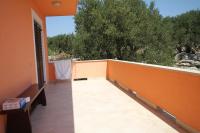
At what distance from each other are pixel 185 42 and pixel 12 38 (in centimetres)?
2963

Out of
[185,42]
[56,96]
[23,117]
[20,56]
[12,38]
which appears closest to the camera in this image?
[23,117]

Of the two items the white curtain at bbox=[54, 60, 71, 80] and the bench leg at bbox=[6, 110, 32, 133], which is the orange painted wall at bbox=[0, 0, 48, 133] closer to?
the bench leg at bbox=[6, 110, 32, 133]

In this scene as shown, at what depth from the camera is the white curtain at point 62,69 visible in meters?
10.2

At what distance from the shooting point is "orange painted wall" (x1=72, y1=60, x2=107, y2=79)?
10805mm

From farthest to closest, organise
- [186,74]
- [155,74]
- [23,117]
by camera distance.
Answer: [155,74] < [186,74] < [23,117]

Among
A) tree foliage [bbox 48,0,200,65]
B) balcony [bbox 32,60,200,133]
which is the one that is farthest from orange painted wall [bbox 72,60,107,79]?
tree foliage [bbox 48,0,200,65]

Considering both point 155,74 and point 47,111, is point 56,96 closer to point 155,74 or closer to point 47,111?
point 47,111

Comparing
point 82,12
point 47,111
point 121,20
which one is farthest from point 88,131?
point 82,12

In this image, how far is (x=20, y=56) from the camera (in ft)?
14.8

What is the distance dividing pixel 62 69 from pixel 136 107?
5.65 meters

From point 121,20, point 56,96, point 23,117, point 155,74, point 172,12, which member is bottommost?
point 56,96

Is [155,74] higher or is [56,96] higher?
[155,74]

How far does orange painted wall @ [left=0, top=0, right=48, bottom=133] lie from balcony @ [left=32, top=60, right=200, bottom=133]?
86cm

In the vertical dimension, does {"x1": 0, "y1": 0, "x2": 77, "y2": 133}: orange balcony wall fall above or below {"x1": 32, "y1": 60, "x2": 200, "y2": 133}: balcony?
above
